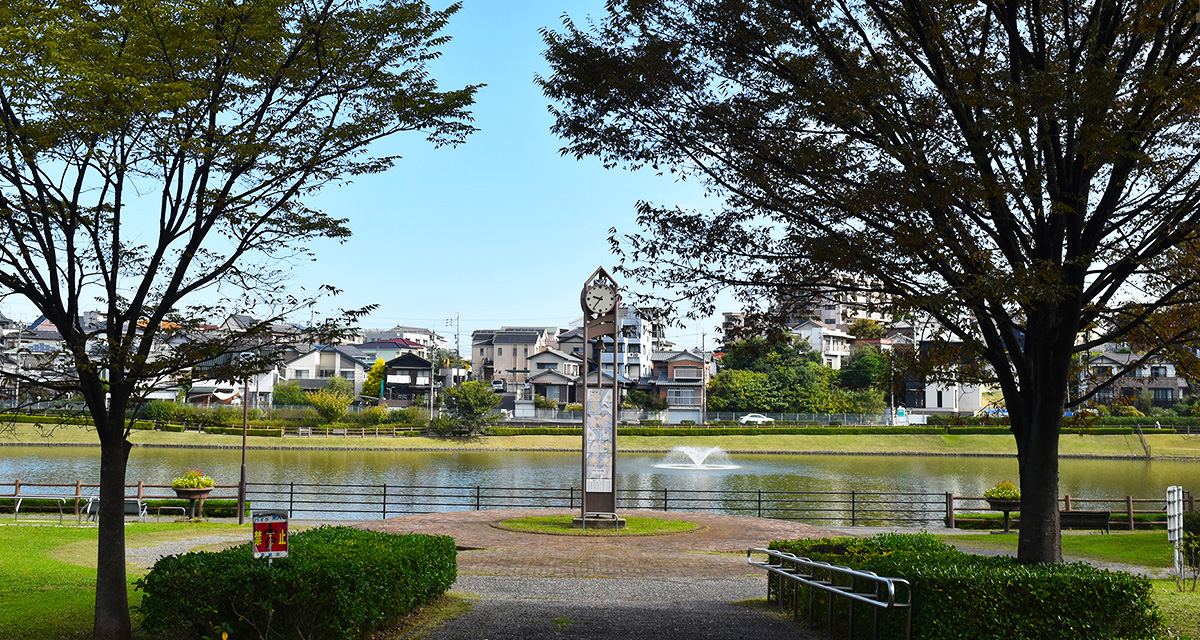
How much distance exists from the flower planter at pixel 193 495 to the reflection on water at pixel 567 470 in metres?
10.7

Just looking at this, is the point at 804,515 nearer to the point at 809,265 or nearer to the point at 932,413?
the point at 809,265

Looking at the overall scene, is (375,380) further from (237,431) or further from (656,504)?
(656,504)

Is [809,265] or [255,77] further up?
[255,77]

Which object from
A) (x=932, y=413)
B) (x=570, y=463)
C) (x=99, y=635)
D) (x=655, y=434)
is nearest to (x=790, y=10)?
(x=99, y=635)

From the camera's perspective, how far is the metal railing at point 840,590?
6.66 m

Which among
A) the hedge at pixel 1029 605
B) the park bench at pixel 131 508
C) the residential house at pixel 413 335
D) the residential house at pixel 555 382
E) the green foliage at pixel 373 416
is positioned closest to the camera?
the hedge at pixel 1029 605

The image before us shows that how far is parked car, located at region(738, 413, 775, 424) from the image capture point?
205 feet

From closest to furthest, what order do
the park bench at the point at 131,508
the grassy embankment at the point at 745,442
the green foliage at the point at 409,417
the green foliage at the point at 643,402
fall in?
the park bench at the point at 131,508 → the grassy embankment at the point at 745,442 → the green foliage at the point at 409,417 → the green foliage at the point at 643,402

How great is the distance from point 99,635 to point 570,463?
38.6 meters

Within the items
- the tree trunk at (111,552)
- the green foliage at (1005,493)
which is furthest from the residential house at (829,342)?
the tree trunk at (111,552)

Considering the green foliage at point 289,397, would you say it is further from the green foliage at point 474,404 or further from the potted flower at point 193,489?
the potted flower at point 193,489

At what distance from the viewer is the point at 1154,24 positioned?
7656mm

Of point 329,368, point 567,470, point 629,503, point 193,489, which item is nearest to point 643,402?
point 567,470

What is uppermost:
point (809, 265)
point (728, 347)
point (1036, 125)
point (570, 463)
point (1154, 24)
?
point (1154, 24)
